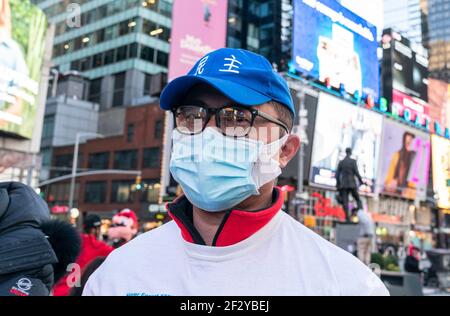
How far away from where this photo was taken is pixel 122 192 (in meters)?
45.0

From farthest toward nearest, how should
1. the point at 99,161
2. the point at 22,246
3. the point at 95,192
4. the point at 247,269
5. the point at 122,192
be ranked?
1. the point at 99,161
2. the point at 95,192
3. the point at 122,192
4. the point at 22,246
5. the point at 247,269

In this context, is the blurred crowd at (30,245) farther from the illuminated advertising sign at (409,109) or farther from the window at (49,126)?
the window at (49,126)

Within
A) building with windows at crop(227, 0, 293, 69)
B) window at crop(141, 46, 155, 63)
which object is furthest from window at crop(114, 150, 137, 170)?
building with windows at crop(227, 0, 293, 69)

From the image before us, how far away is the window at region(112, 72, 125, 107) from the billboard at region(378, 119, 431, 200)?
103 ft

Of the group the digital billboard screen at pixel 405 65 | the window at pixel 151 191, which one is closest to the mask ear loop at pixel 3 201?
the window at pixel 151 191

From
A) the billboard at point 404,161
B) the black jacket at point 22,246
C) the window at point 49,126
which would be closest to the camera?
the black jacket at point 22,246

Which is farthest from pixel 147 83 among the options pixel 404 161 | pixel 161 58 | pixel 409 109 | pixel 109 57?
pixel 404 161

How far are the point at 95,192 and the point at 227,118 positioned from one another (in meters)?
48.2

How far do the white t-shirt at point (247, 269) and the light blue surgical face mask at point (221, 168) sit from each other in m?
0.19

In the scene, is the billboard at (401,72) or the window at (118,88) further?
the window at (118,88)

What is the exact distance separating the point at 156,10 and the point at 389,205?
104 feet

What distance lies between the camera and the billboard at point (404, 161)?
41.9m

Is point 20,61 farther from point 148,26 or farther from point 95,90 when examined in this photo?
point 95,90

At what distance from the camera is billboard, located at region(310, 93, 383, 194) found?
3344 centimetres
